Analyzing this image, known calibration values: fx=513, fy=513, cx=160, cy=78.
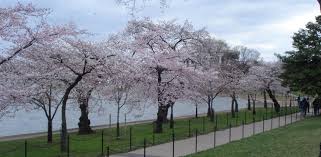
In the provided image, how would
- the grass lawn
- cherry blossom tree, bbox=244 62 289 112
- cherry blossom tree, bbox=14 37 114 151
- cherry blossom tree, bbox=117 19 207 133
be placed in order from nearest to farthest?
the grass lawn < cherry blossom tree, bbox=14 37 114 151 < cherry blossom tree, bbox=117 19 207 133 < cherry blossom tree, bbox=244 62 289 112

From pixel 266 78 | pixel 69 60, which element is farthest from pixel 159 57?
pixel 266 78

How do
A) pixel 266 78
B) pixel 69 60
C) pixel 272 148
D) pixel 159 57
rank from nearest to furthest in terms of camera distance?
1. pixel 272 148
2. pixel 69 60
3. pixel 159 57
4. pixel 266 78

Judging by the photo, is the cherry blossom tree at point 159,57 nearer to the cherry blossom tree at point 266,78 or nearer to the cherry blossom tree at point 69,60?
the cherry blossom tree at point 69,60

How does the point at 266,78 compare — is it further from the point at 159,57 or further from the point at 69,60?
the point at 69,60

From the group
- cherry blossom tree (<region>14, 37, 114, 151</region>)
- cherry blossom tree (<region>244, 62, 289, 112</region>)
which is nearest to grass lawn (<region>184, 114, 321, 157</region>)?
cherry blossom tree (<region>14, 37, 114, 151</region>)

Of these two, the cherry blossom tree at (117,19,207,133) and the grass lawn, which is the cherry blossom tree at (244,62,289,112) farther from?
the grass lawn

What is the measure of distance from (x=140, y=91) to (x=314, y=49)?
17.0 meters

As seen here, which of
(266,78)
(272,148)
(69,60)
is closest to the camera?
(272,148)

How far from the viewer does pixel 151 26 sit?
3594 cm

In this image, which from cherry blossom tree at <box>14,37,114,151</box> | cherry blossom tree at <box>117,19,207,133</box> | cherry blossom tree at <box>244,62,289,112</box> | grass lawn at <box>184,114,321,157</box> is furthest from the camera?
cherry blossom tree at <box>244,62,289,112</box>

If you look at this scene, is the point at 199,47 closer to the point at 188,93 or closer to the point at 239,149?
the point at 188,93

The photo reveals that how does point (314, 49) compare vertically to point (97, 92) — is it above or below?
above

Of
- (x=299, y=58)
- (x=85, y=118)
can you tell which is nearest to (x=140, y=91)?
(x=85, y=118)

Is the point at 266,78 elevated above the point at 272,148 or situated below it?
above
